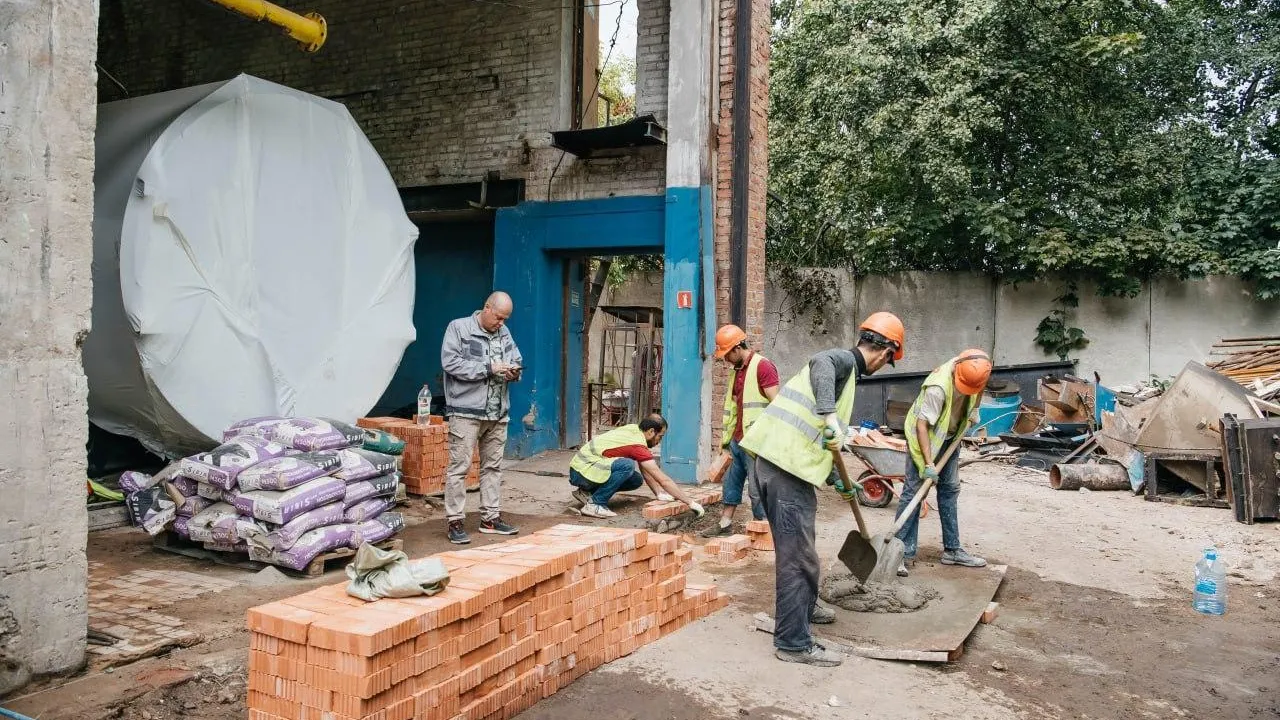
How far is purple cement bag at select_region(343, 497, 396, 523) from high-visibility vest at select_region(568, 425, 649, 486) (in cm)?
192

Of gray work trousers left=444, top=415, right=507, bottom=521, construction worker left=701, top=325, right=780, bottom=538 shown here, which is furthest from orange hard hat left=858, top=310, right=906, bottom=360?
gray work trousers left=444, top=415, right=507, bottom=521

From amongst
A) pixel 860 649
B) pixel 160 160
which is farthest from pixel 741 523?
pixel 160 160

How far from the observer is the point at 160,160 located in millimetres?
6957

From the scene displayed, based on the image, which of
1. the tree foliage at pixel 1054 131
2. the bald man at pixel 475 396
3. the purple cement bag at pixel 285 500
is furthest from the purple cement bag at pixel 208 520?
the tree foliage at pixel 1054 131

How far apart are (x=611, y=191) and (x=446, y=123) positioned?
9.16 ft

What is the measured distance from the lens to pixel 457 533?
22.2ft

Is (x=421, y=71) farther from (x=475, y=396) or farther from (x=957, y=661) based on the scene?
(x=957, y=661)

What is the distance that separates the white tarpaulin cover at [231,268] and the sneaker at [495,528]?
203 cm

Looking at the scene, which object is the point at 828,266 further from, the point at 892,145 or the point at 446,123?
the point at 446,123

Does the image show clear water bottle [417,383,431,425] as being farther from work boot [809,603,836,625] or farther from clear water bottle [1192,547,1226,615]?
clear water bottle [1192,547,1226,615]

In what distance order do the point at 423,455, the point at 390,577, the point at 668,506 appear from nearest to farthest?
the point at 390,577, the point at 668,506, the point at 423,455

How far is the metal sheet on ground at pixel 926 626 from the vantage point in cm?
449

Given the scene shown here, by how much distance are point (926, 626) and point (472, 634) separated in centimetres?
271

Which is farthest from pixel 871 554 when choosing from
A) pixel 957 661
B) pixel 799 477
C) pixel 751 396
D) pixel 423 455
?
pixel 423 455
